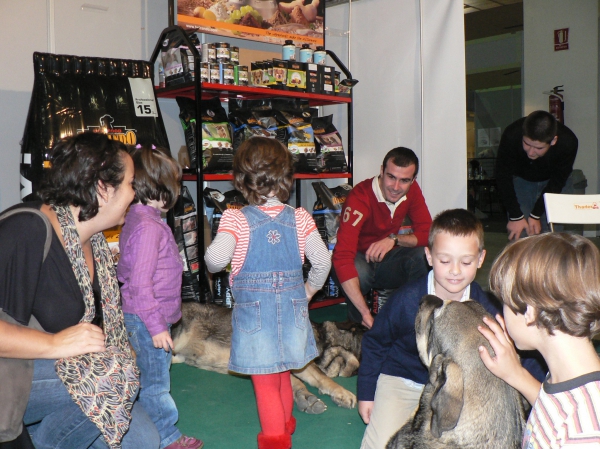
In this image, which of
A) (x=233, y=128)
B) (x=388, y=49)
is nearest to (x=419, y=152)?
(x=388, y=49)

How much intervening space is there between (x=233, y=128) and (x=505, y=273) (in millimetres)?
3332

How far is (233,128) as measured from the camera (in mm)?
4531

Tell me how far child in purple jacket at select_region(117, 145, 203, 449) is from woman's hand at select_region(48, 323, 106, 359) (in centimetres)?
47

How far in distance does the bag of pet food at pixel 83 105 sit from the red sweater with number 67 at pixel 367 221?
1396 millimetres

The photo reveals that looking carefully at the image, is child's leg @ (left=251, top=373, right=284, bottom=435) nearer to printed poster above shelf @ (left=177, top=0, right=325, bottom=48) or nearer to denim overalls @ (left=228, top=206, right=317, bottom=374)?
denim overalls @ (left=228, top=206, right=317, bottom=374)

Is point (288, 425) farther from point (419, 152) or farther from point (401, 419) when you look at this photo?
point (419, 152)

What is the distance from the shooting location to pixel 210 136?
4.22 m

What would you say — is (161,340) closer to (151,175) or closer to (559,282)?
(151,175)

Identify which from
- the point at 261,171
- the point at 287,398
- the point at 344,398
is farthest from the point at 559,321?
the point at 344,398

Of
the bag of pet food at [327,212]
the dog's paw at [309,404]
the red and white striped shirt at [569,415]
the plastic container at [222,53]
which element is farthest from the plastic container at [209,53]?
the red and white striped shirt at [569,415]

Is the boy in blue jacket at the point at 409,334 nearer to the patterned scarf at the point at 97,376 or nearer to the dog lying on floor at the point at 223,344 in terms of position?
the dog lying on floor at the point at 223,344

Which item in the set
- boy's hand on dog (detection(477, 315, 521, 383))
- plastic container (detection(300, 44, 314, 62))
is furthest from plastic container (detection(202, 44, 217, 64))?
boy's hand on dog (detection(477, 315, 521, 383))

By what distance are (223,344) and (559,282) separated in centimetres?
255

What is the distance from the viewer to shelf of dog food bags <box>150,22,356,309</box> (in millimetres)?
4070
